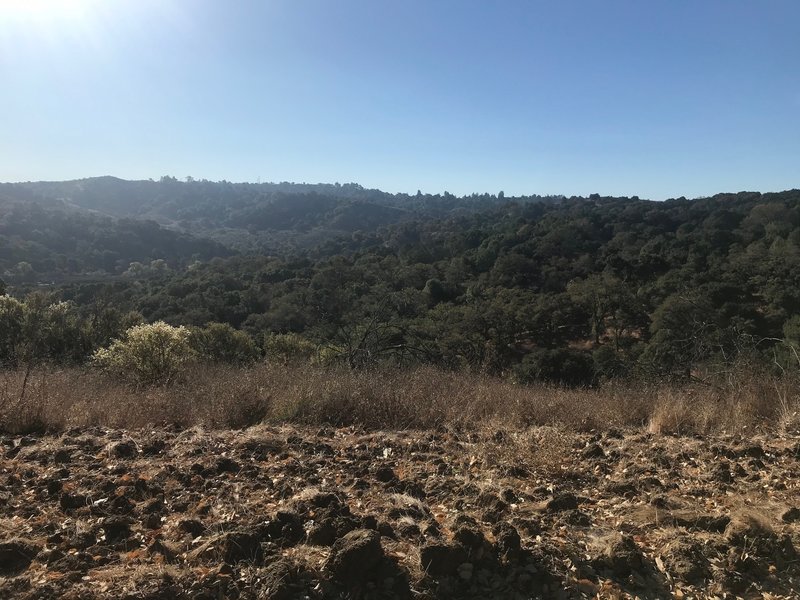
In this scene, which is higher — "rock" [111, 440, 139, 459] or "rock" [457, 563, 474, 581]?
"rock" [457, 563, 474, 581]

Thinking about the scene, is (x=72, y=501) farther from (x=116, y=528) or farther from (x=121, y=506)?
(x=116, y=528)

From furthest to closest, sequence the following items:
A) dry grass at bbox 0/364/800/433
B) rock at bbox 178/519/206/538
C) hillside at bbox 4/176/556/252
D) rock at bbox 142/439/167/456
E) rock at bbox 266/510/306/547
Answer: hillside at bbox 4/176/556/252
dry grass at bbox 0/364/800/433
rock at bbox 142/439/167/456
rock at bbox 178/519/206/538
rock at bbox 266/510/306/547

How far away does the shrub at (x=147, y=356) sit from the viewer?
25.3 ft

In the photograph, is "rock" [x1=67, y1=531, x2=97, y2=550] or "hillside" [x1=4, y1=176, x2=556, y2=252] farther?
"hillside" [x1=4, y1=176, x2=556, y2=252]

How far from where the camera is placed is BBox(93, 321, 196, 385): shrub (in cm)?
773

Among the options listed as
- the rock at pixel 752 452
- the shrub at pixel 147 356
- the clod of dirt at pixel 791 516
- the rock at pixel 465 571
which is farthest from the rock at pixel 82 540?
the shrub at pixel 147 356

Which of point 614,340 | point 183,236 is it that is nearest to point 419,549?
point 614,340

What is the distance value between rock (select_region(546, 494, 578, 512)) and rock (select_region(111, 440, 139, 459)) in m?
2.64

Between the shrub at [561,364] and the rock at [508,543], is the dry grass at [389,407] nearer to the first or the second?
the rock at [508,543]

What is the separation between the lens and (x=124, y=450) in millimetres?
3275

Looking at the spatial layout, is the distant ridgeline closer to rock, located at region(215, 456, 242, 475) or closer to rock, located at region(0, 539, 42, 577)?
rock, located at region(215, 456, 242, 475)

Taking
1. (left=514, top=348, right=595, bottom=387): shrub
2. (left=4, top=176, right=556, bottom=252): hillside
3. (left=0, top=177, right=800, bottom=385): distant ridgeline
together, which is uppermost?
(left=4, top=176, right=556, bottom=252): hillside

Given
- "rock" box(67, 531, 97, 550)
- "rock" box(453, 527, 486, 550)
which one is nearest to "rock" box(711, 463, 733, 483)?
"rock" box(453, 527, 486, 550)

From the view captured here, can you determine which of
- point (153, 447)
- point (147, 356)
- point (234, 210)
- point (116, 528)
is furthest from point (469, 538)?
point (234, 210)
